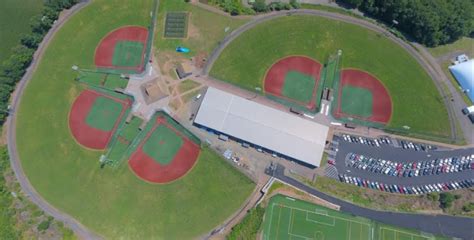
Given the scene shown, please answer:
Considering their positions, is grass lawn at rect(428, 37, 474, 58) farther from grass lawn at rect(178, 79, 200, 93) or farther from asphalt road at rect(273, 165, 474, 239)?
grass lawn at rect(178, 79, 200, 93)

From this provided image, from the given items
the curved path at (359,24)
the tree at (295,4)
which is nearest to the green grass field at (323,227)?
the curved path at (359,24)

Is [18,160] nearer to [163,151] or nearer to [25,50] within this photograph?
[25,50]

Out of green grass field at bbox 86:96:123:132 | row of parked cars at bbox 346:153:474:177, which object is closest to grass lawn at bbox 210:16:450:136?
row of parked cars at bbox 346:153:474:177

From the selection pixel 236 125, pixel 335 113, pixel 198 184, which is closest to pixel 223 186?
pixel 198 184

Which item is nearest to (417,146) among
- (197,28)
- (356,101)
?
(356,101)

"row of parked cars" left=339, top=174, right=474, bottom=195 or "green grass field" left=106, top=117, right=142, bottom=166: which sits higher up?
"row of parked cars" left=339, top=174, right=474, bottom=195

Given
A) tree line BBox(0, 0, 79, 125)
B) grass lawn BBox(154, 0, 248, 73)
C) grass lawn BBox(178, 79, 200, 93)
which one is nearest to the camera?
tree line BBox(0, 0, 79, 125)
